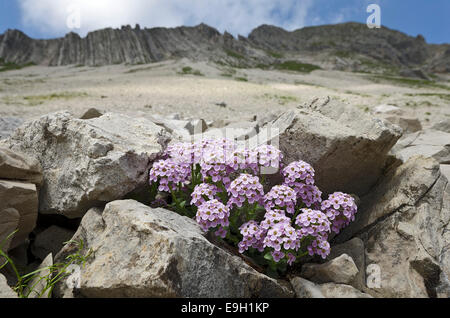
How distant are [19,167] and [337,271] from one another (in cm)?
421

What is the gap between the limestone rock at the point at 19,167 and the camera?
442 centimetres

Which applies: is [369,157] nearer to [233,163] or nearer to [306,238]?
[306,238]

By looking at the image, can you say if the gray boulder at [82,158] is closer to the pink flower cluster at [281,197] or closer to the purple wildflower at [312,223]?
the pink flower cluster at [281,197]

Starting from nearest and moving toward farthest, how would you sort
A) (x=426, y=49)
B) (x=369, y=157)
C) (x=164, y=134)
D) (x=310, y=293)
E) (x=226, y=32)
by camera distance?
1. (x=310, y=293)
2. (x=369, y=157)
3. (x=164, y=134)
4. (x=226, y=32)
5. (x=426, y=49)

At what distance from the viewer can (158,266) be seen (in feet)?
10.4

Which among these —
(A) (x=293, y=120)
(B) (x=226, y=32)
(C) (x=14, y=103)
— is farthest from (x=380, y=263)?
(B) (x=226, y=32)

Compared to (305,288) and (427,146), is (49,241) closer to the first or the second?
(305,288)

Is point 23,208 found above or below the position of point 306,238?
above

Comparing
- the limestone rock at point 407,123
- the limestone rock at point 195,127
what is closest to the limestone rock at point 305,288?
the limestone rock at point 195,127

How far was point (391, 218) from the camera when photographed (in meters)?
4.67

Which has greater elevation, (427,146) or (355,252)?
(427,146)

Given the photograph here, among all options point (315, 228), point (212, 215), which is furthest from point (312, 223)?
point (212, 215)

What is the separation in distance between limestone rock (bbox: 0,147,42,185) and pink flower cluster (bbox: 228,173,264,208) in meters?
2.76
